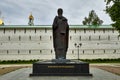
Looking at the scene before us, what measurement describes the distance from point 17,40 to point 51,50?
24.5ft

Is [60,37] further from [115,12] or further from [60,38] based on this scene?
[115,12]

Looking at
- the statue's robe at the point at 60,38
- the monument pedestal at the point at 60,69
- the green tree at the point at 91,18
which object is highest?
the green tree at the point at 91,18

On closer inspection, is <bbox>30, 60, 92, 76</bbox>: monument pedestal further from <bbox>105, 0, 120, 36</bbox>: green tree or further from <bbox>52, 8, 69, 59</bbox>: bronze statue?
<bbox>105, 0, 120, 36</bbox>: green tree

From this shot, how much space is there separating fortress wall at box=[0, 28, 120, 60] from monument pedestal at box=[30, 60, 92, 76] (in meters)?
37.8

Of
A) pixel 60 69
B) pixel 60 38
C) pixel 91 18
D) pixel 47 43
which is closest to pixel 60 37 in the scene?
pixel 60 38

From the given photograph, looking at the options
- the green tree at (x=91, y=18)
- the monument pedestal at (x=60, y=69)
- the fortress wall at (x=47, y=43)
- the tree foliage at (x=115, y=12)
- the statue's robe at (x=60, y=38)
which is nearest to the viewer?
the monument pedestal at (x=60, y=69)

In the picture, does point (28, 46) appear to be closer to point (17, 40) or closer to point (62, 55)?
point (17, 40)

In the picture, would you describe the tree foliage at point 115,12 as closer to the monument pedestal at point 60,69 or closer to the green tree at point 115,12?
the green tree at point 115,12

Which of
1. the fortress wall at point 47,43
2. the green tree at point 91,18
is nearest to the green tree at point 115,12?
the fortress wall at point 47,43

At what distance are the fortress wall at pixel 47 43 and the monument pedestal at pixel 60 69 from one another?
124 feet

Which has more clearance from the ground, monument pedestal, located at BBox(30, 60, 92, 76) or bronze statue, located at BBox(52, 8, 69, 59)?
bronze statue, located at BBox(52, 8, 69, 59)

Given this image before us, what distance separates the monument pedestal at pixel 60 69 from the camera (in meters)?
14.3

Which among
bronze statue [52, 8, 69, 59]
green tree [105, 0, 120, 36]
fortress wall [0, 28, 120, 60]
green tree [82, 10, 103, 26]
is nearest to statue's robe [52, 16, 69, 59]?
bronze statue [52, 8, 69, 59]

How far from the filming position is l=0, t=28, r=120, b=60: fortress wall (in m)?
52.3
